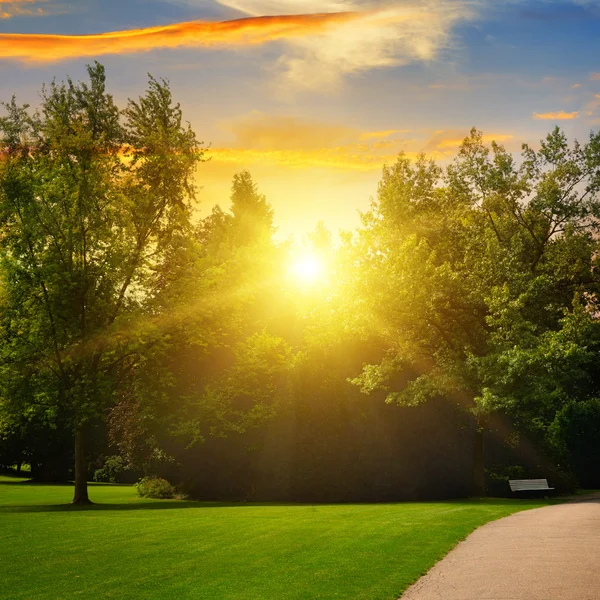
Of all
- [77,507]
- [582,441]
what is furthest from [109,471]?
[582,441]

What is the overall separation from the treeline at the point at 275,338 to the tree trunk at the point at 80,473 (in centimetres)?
8

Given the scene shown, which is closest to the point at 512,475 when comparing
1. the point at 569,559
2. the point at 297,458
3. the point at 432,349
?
the point at 432,349

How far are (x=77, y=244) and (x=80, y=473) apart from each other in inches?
369

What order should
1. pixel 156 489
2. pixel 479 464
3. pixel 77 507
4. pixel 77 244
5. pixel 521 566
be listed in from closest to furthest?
pixel 521 566, pixel 77 507, pixel 77 244, pixel 479 464, pixel 156 489

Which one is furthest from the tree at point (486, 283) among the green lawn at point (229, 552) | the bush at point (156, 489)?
the bush at point (156, 489)

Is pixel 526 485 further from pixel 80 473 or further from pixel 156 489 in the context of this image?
pixel 80 473

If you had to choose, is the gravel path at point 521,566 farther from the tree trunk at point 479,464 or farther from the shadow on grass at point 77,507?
the shadow on grass at point 77,507

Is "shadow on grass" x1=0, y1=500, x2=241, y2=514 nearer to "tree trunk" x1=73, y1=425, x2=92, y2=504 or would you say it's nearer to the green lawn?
"tree trunk" x1=73, y1=425, x2=92, y2=504

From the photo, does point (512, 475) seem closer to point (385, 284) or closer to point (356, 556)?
point (385, 284)

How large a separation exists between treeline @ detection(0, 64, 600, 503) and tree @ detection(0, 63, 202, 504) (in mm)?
91

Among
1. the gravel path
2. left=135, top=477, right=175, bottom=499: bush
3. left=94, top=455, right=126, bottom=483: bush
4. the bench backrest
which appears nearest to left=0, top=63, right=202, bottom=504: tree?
left=135, top=477, right=175, bottom=499: bush

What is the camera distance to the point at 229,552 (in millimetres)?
14516

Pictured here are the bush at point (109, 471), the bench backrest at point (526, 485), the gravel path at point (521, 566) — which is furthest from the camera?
the bush at point (109, 471)

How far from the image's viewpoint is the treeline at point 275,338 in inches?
1153
